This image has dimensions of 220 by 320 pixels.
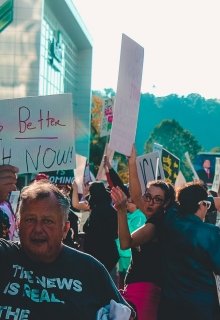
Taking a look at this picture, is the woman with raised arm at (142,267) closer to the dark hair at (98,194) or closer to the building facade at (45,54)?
the dark hair at (98,194)

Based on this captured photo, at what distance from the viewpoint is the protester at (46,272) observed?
249cm

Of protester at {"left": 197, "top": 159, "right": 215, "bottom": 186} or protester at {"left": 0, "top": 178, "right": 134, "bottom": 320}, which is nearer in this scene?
protester at {"left": 0, "top": 178, "right": 134, "bottom": 320}

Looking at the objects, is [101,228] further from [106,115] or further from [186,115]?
[186,115]

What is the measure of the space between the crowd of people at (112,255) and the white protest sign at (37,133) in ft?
1.32

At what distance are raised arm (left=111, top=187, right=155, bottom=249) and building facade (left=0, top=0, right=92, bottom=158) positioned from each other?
72.7 feet

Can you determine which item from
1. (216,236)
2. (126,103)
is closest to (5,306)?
(216,236)

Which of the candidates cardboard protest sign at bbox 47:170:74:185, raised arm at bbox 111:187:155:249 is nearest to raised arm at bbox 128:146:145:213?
raised arm at bbox 111:187:155:249

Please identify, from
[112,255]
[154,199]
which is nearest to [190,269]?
[154,199]

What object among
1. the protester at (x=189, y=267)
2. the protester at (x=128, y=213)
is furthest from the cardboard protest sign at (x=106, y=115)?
the protester at (x=189, y=267)

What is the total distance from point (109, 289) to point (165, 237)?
159 cm

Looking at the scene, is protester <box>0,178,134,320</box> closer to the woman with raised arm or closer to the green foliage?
the woman with raised arm

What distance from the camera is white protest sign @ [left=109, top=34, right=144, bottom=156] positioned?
4891 mm

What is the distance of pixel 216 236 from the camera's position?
4.01 m

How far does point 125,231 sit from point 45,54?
36.7 meters
